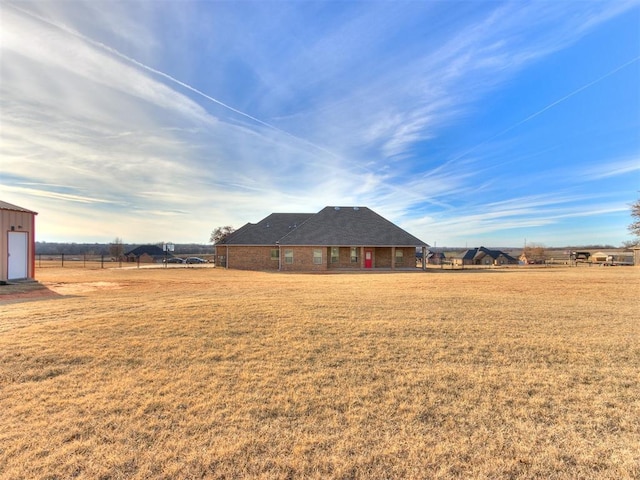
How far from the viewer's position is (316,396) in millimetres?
4090

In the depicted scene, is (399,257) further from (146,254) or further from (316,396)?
(146,254)

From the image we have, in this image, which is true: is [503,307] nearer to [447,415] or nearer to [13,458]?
[447,415]

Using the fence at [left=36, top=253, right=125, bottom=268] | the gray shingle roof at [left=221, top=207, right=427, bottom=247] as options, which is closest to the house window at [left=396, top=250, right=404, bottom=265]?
the gray shingle roof at [left=221, top=207, right=427, bottom=247]

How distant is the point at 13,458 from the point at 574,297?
591 inches

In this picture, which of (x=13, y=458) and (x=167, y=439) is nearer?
(x=13, y=458)

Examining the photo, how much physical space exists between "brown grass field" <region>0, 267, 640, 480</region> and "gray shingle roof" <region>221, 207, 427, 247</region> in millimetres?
19880

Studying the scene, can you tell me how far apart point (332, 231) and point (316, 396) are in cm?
2483

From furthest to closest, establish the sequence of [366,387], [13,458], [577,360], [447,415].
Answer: [577,360], [366,387], [447,415], [13,458]

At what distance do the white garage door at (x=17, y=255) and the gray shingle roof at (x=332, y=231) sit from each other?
1513cm

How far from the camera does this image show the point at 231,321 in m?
7.45

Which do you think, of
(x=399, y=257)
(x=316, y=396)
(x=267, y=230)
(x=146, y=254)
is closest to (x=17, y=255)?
(x=267, y=230)

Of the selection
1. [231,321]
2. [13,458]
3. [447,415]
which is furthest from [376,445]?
[231,321]

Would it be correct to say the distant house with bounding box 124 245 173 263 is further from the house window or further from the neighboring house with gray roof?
the house window

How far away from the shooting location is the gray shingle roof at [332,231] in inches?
1099
